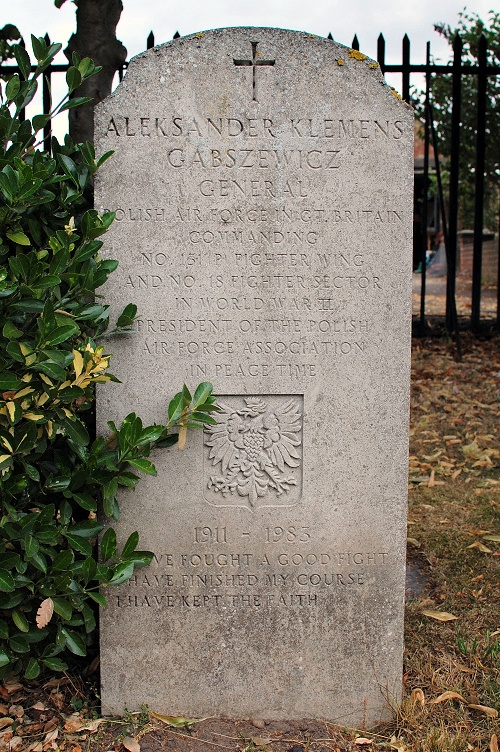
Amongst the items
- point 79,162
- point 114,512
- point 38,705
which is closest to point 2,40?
point 79,162

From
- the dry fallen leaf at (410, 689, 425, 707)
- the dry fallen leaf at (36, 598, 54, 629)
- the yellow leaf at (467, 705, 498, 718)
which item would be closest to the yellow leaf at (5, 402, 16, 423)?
the dry fallen leaf at (36, 598, 54, 629)

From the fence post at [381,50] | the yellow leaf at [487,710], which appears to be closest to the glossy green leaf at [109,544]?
the yellow leaf at [487,710]

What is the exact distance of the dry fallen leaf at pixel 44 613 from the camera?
8.96ft

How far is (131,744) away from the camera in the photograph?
2809 millimetres

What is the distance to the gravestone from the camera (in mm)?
2811

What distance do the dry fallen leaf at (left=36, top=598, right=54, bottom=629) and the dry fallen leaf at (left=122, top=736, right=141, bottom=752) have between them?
50 centimetres

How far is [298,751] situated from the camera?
2.82 m

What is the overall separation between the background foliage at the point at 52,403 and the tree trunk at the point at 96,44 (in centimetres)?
239

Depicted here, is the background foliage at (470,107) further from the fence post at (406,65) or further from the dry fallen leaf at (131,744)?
the dry fallen leaf at (131,744)

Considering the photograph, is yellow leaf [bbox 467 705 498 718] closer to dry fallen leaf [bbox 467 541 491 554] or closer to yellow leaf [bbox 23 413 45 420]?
dry fallen leaf [bbox 467 541 491 554]

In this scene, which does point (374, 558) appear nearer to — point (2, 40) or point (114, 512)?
point (114, 512)

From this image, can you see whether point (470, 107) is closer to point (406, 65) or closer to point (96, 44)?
point (406, 65)

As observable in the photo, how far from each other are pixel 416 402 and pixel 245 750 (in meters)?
4.30

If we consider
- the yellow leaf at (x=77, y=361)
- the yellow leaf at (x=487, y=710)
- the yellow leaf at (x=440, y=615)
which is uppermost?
the yellow leaf at (x=77, y=361)
